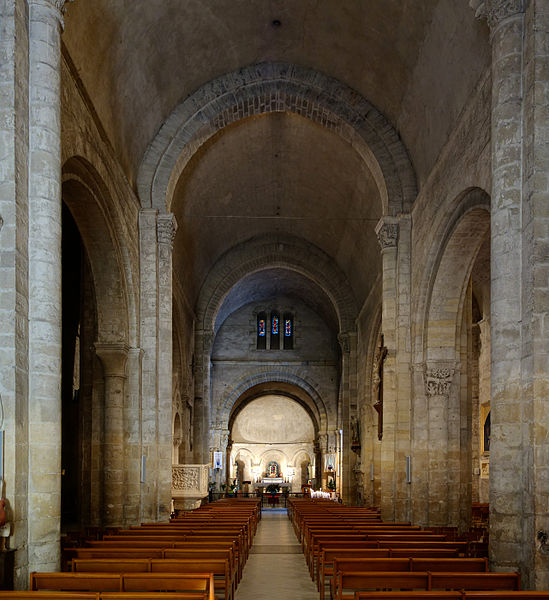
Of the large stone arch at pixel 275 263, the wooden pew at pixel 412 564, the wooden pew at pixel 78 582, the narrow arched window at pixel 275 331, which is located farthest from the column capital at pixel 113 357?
the narrow arched window at pixel 275 331

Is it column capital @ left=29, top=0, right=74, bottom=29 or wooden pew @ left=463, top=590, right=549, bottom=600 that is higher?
column capital @ left=29, top=0, right=74, bottom=29

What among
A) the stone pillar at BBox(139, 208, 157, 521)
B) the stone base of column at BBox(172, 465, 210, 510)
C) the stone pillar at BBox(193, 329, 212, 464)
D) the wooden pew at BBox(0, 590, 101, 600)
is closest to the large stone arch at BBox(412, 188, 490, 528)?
the stone pillar at BBox(139, 208, 157, 521)

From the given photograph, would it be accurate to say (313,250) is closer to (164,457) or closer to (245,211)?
(245,211)

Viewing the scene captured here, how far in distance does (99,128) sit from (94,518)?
853cm

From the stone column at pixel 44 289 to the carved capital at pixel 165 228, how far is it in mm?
8665

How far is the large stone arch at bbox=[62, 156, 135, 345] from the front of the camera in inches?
568

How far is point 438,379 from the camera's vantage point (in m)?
17.2

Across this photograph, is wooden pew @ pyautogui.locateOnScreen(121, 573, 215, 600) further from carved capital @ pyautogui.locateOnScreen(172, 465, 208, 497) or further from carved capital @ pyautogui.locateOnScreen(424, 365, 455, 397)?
carved capital @ pyautogui.locateOnScreen(172, 465, 208, 497)

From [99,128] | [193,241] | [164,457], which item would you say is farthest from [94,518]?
[193,241]

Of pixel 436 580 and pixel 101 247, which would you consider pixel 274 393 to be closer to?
pixel 101 247

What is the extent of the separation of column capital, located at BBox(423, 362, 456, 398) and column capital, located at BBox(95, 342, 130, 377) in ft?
22.5

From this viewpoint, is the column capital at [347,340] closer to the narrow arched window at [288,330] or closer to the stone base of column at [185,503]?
the narrow arched window at [288,330]

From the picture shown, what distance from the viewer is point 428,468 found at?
1712 centimetres

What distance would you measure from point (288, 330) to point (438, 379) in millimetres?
24597
